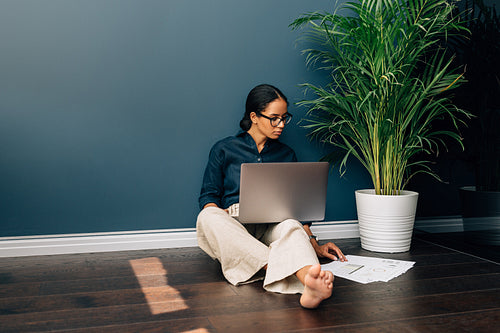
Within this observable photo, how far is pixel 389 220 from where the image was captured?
2381 millimetres

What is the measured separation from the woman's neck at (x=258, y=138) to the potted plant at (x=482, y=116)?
1154 millimetres

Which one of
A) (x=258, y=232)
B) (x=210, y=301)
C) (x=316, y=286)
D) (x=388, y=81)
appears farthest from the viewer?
(x=388, y=81)

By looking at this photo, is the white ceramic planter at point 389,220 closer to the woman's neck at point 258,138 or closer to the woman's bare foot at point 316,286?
the woman's neck at point 258,138

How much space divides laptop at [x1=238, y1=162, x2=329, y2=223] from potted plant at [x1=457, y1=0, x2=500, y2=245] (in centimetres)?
100

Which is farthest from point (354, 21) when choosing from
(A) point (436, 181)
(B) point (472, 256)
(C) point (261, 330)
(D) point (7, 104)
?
(D) point (7, 104)

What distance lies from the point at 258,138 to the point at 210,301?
987mm

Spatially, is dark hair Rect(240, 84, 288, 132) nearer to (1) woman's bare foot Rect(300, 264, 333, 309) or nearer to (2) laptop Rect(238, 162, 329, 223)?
(2) laptop Rect(238, 162, 329, 223)

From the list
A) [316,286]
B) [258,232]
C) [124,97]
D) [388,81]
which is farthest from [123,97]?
[316,286]

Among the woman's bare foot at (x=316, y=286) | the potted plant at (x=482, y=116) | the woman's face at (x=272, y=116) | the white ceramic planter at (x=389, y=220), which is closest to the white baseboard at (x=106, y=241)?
the potted plant at (x=482, y=116)

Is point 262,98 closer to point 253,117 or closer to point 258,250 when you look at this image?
point 253,117

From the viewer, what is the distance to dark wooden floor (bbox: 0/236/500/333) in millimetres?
1411

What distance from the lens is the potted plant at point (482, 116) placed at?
226cm

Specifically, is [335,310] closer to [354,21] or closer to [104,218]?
[104,218]

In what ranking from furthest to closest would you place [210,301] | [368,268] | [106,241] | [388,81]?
[106,241] < [388,81] < [368,268] < [210,301]
